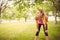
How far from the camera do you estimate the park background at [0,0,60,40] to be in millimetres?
2947

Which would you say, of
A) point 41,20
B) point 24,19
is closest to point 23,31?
point 24,19

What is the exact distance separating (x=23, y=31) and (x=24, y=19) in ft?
0.77

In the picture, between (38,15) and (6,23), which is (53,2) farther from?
(6,23)

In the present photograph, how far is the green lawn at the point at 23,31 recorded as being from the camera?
2.94 metres

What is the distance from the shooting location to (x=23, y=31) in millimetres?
2965

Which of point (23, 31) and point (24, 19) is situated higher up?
point (24, 19)

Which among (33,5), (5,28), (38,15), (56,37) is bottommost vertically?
(56,37)

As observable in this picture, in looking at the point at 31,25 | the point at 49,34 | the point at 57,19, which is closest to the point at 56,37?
the point at 49,34

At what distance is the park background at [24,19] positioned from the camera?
9.67 ft

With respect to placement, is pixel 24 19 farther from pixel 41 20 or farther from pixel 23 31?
pixel 41 20

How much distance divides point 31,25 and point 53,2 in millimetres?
631

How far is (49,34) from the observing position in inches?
116

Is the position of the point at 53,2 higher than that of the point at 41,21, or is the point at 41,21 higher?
the point at 53,2

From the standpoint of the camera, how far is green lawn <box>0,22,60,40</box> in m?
2.94
